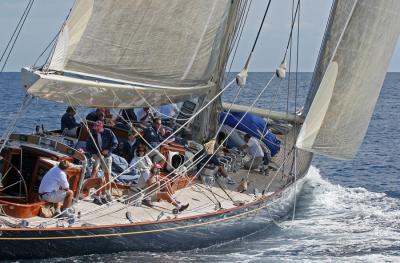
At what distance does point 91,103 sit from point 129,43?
1468 millimetres

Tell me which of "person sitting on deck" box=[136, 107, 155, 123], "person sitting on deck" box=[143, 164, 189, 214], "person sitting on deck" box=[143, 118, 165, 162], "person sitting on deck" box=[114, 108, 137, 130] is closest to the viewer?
"person sitting on deck" box=[143, 164, 189, 214]

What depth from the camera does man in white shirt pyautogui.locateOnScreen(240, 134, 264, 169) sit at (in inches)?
893

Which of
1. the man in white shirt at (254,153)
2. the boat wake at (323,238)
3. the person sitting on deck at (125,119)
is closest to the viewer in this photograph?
the boat wake at (323,238)

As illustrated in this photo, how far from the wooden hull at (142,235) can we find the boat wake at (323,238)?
0.65 ft

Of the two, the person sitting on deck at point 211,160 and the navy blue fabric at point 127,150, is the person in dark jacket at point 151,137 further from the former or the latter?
the person sitting on deck at point 211,160

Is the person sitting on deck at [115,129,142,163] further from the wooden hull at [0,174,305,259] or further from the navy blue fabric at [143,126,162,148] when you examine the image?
Result: the wooden hull at [0,174,305,259]

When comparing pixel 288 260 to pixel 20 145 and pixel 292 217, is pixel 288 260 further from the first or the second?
pixel 20 145

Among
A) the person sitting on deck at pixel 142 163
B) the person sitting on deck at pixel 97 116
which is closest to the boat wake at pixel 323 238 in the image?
the person sitting on deck at pixel 142 163

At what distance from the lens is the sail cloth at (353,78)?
19.7 m

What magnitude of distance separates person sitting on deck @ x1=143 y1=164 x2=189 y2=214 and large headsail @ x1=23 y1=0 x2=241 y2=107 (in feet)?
5.24

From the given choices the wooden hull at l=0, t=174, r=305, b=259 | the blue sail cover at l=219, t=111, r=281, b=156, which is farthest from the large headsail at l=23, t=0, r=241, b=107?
the blue sail cover at l=219, t=111, r=281, b=156

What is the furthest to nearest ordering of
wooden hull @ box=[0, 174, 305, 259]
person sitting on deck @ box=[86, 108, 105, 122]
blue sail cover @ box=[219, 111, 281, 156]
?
blue sail cover @ box=[219, 111, 281, 156] < person sitting on deck @ box=[86, 108, 105, 122] < wooden hull @ box=[0, 174, 305, 259]

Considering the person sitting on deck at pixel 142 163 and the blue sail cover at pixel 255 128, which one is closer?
the person sitting on deck at pixel 142 163

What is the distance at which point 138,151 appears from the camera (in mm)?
18516
